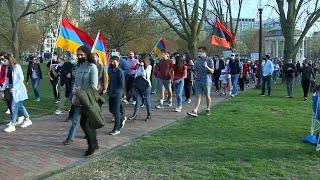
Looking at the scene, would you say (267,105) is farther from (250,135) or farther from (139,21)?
(139,21)

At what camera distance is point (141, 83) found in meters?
12.1

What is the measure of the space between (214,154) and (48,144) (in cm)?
328

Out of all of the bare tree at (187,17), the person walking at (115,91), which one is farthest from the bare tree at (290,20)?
the person walking at (115,91)

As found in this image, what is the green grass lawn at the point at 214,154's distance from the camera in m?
6.72

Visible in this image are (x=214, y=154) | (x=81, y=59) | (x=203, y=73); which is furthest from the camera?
(x=203, y=73)

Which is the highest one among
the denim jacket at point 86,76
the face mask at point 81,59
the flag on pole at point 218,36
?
the flag on pole at point 218,36

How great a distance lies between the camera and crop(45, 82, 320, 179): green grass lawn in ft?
22.1

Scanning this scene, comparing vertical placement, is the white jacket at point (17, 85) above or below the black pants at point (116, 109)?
above

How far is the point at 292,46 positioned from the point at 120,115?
24242mm

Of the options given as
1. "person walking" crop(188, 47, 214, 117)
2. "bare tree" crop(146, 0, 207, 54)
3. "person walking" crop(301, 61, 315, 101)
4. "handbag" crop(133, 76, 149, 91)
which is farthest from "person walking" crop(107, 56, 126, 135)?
"bare tree" crop(146, 0, 207, 54)

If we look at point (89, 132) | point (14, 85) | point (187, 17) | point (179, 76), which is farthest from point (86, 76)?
point (187, 17)

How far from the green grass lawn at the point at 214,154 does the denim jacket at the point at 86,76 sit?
4.28ft

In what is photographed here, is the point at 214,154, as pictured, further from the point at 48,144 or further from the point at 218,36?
the point at 218,36

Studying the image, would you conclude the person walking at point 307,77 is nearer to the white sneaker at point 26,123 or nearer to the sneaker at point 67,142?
the white sneaker at point 26,123
